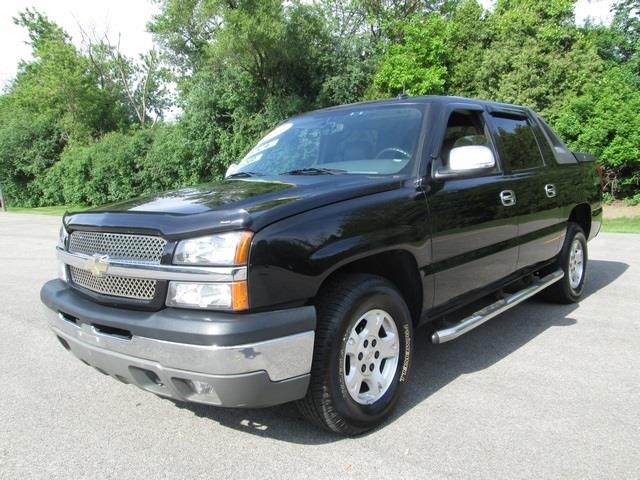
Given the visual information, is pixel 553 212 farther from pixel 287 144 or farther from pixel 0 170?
pixel 0 170

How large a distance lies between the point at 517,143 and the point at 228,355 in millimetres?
3271

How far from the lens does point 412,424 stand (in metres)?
3.01

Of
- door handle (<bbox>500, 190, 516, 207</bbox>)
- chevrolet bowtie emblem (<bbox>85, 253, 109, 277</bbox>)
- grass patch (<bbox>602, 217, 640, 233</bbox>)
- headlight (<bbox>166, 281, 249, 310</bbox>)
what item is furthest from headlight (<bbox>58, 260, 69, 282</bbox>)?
grass patch (<bbox>602, 217, 640, 233</bbox>)

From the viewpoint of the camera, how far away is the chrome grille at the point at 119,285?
2574 mm

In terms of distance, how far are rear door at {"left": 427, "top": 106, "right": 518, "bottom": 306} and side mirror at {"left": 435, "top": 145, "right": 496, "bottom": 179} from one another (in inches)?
3.2

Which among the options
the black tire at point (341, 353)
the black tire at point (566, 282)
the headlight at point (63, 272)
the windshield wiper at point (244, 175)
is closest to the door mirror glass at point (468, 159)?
the black tire at point (341, 353)

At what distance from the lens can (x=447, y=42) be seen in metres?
20.6

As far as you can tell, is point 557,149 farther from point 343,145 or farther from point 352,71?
point 352,71

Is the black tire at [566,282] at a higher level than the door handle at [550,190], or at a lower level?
lower

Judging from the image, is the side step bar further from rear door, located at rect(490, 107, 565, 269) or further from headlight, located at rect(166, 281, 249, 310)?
headlight, located at rect(166, 281, 249, 310)

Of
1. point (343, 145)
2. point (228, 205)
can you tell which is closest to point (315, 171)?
point (343, 145)

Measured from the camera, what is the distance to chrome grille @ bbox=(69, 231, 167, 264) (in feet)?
8.41

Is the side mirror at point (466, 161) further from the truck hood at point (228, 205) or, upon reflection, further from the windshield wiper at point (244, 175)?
the windshield wiper at point (244, 175)

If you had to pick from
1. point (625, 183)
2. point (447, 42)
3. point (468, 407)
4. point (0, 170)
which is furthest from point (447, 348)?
point (0, 170)
